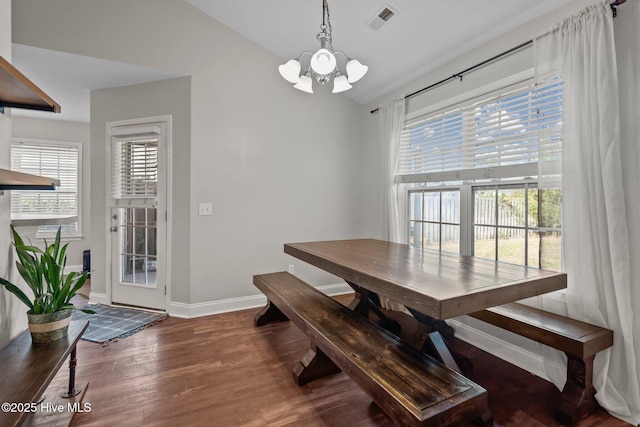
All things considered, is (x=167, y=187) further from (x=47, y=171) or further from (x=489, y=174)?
(x=489, y=174)

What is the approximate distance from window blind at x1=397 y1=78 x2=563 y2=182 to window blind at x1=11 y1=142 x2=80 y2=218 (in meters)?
4.77

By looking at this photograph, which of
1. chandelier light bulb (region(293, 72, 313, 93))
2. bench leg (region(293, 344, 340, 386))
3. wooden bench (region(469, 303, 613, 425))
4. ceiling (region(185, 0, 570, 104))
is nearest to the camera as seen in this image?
wooden bench (region(469, 303, 613, 425))

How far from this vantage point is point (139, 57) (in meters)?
2.76

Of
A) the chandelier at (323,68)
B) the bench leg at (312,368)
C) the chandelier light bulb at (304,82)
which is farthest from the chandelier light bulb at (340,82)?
the bench leg at (312,368)

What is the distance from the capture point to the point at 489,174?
93.3 inches

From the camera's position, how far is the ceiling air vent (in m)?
2.40

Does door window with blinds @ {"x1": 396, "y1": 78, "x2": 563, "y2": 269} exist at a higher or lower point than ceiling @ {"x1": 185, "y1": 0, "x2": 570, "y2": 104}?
lower

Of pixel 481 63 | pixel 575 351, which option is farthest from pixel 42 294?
pixel 481 63

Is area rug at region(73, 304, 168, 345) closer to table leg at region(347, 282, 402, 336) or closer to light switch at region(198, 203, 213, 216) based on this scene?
light switch at region(198, 203, 213, 216)

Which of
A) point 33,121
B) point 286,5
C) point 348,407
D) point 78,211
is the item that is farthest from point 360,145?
point 33,121

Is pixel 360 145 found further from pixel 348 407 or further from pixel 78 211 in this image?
pixel 78 211

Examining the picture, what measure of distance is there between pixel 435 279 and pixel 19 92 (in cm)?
196

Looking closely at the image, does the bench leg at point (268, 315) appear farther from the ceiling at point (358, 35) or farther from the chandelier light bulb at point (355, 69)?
the ceiling at point (358, 35)

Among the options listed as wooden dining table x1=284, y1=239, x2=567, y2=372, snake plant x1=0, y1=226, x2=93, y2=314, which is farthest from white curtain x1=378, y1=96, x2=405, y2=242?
snake plant x1=0, y1=226, x2=93, y2=314
